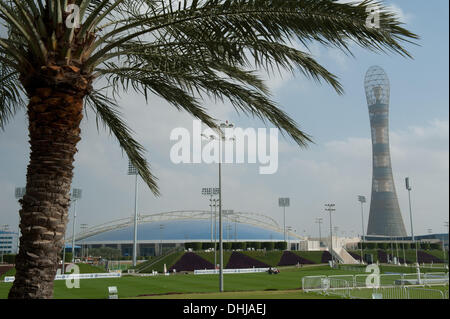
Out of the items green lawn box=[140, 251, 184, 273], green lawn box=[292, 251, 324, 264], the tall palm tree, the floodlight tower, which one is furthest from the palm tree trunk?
the floodlight tower

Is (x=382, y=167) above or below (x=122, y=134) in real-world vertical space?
above

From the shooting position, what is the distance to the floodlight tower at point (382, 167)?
359ft

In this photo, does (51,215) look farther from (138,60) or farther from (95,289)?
(95,289)

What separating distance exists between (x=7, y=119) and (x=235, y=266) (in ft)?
151

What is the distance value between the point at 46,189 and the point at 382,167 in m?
113

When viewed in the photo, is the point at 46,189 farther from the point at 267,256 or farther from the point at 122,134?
the point at 267,256

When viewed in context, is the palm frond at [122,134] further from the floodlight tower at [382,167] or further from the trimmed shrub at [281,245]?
the floodlight tower at [382,167]

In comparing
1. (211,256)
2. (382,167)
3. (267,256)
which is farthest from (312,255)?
(382,167)

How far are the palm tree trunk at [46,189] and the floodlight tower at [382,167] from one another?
366ft

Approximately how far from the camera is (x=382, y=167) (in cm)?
10981

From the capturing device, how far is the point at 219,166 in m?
26.4

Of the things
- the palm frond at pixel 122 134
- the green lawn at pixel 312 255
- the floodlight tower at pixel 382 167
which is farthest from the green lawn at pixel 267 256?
the floodlight tower at pixel 382 167

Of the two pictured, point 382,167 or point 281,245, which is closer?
point 281,245
